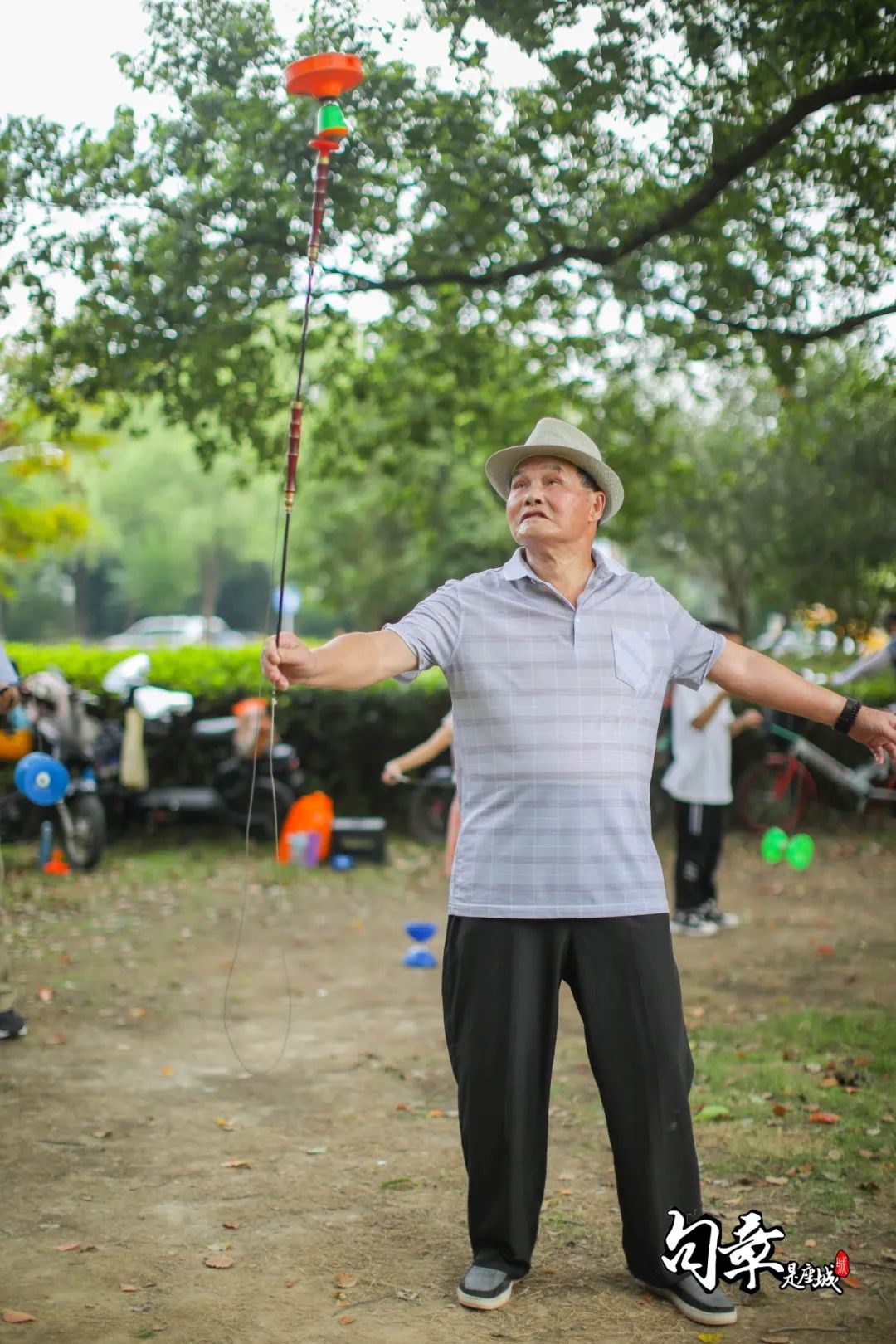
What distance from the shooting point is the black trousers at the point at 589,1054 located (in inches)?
146

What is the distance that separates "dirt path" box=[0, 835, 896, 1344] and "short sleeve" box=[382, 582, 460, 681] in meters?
1.75

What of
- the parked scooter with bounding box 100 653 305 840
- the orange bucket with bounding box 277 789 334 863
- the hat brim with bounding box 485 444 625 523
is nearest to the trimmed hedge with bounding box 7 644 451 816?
the parked scooter with bounding box 100 653 305 840

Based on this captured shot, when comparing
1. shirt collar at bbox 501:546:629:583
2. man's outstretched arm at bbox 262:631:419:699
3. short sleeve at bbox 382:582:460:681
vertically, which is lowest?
man's outstretched arm at bbox 262:631:419:699

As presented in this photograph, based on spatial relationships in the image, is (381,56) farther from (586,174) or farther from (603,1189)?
(603,1189)

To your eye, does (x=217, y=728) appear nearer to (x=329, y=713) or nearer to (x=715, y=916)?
(x=329, y=713)

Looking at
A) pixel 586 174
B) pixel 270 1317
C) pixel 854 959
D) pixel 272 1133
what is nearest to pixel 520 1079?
pixel 270 1317

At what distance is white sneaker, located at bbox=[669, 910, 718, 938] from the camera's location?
9477mm

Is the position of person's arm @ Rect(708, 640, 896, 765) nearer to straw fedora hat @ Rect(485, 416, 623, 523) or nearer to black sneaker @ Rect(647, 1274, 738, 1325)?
straw fedora hat @ Rect(485, 416, 623, 523)

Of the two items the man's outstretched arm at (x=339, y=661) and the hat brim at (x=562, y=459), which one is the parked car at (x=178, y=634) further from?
the man's outstretched arm at (x=339, y=661)

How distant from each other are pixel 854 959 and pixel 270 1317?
591 cm

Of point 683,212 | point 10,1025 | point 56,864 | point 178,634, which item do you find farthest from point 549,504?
point 178,634

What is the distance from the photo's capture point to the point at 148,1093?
5961mm

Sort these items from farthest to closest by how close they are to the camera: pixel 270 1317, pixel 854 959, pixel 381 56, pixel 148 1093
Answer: pixel 854 959, pixel 381 56, pixel 148 1093, pixel 270 1317

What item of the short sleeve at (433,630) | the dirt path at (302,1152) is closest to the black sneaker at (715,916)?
the dirt path at (302,1152)
